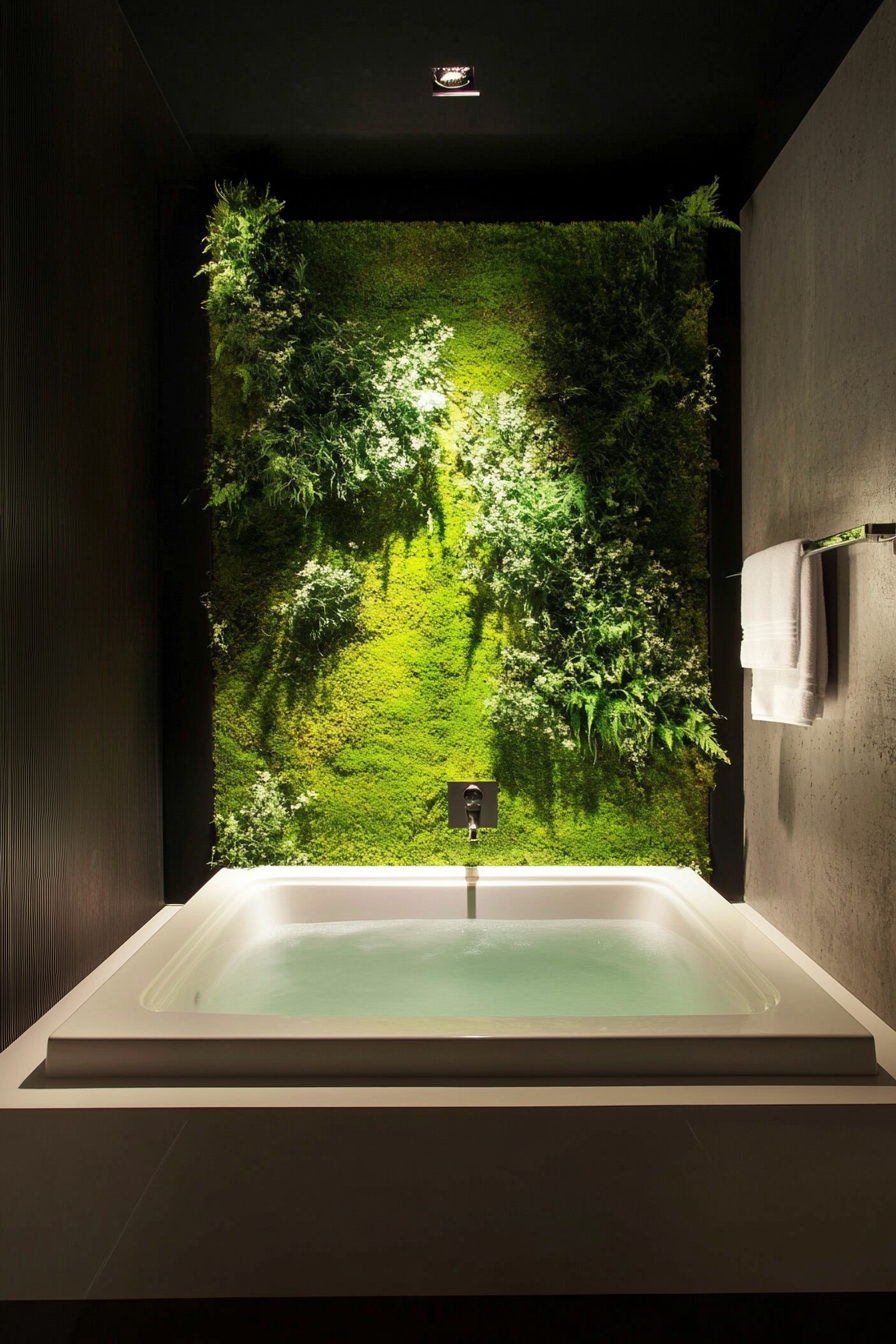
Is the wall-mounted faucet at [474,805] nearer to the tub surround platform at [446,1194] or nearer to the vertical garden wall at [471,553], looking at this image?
the vertical garden wall at [471,553]

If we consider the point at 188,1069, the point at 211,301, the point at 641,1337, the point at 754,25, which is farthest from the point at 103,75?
the point at 641,1337

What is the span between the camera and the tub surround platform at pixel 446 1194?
4.01ft

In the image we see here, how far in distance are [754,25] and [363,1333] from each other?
293 cm

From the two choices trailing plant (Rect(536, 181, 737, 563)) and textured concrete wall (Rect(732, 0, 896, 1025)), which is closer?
textured concrete wall (Rect(732, 0, 896, 1025))

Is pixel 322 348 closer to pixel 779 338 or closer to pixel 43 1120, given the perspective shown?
pixel 779 338

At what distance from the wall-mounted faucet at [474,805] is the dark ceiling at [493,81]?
1982 mm

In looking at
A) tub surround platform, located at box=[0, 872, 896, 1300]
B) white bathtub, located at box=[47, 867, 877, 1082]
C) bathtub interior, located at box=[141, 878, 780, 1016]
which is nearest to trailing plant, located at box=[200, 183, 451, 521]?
bathtub interior, located at box=[141, 878, 780, 1016]

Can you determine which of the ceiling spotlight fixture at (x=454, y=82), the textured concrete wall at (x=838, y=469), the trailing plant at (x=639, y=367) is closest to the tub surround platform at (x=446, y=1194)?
the textured concrete wall at (x=838, y=469)

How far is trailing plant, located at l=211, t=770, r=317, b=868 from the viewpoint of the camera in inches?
101

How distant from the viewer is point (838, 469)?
6.44ft

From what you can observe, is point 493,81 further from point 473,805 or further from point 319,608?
point 473,805

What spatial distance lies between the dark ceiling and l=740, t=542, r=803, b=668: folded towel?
1.20 m

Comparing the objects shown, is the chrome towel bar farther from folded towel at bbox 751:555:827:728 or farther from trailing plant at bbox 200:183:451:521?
trailing plant at bbox 200:183:451:521

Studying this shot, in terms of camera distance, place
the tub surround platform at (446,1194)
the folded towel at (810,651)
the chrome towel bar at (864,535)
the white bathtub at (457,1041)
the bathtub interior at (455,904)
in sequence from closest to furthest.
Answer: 1. the tub surround platform at (446,1194)
2. the white bathtub at (457,1041)
3. the chrome towel bar at (864,535)
4. the folded towel at (810,651)
5. the bathtub interior at (455,904)
